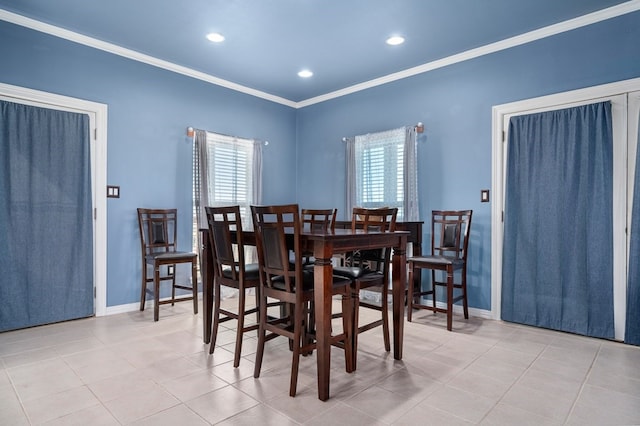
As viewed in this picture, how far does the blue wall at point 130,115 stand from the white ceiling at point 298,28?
17 cm

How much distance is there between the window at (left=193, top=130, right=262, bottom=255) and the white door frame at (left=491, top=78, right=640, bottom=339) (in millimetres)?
2952

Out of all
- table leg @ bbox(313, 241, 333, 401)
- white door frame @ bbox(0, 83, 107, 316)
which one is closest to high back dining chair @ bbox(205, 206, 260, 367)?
table leg @ bbox(313, 241, 333, 401)

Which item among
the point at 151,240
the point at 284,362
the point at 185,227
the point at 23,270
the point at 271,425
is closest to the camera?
the point at 271,425

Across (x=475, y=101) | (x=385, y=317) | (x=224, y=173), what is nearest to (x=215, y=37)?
(x=224, y=173)

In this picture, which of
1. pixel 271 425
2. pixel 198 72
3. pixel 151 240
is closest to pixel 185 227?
pixel 151 240

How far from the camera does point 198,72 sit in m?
4.43

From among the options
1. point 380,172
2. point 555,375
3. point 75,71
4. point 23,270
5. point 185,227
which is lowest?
point 555,375

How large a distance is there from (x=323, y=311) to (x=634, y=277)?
2617 millimetres

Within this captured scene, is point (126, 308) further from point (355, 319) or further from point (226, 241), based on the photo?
point (355, 319)

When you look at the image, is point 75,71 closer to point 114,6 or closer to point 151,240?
point 114,6

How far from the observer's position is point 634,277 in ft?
9.43

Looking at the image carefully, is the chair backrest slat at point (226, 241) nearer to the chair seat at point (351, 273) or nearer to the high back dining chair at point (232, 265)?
the high back dining chair at point (232, 265)

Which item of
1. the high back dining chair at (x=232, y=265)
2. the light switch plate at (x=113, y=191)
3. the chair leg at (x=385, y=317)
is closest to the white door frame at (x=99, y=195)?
the light switch plate at (x=113, y=191)

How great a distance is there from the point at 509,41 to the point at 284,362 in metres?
3.59
